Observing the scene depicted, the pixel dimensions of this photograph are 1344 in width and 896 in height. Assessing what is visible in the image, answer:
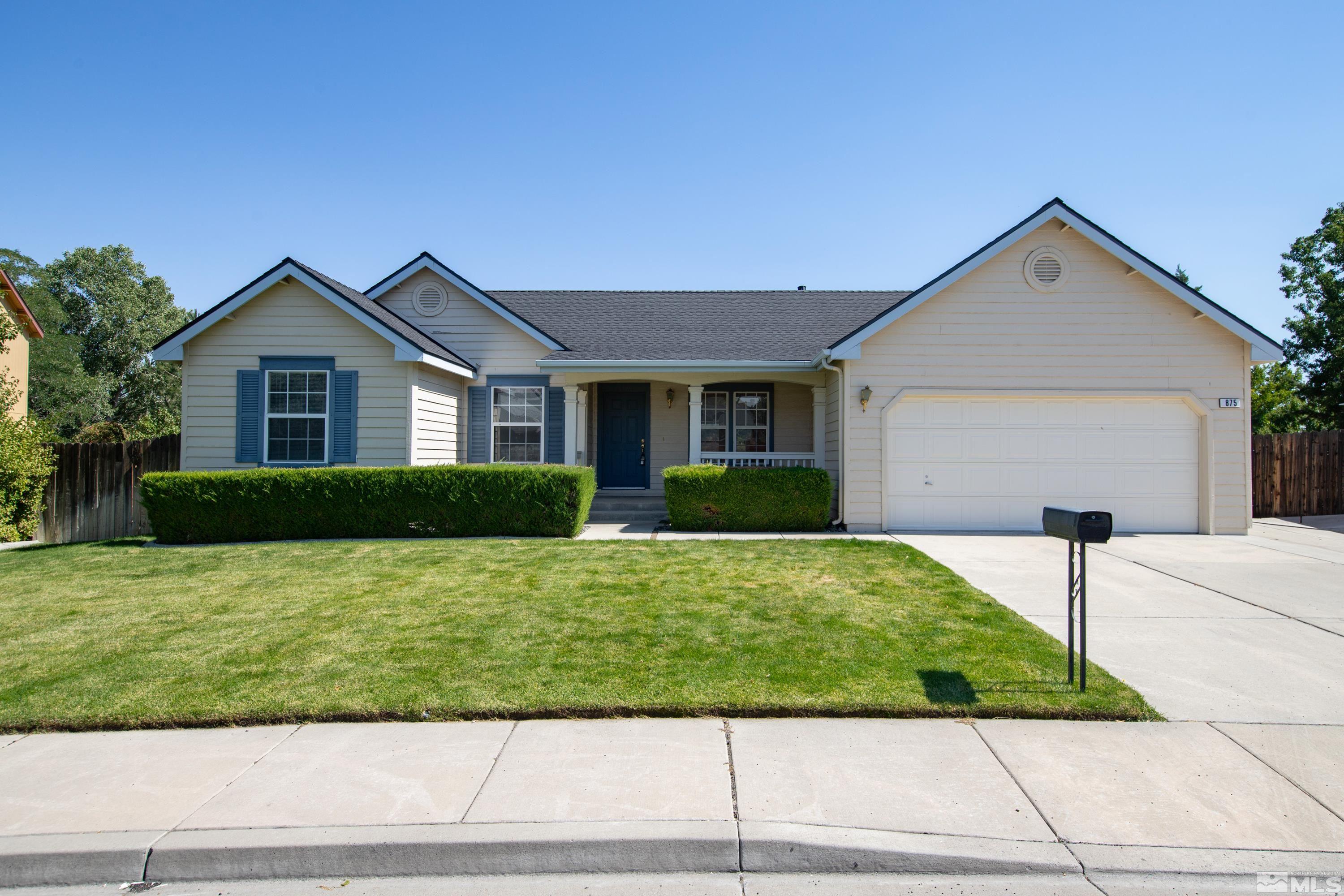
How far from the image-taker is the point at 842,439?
12.5 metres

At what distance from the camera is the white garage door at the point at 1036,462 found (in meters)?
12.2

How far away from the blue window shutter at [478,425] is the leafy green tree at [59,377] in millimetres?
27197

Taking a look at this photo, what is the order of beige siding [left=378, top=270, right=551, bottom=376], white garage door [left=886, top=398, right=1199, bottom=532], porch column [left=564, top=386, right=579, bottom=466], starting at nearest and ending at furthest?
white garage door [left=886, top=398, right=1199, bottom=532] < porch column [left=564, top=386, right=579, bottom=466] < beige siding [left=378, top=270, right=551, bottom=376]

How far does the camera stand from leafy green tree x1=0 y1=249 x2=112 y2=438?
106 feet

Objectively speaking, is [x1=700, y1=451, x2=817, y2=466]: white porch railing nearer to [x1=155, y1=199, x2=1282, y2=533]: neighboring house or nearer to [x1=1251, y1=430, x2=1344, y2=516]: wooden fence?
[x1=155, y1=199, x2=1282, y2=533]: neighboring house

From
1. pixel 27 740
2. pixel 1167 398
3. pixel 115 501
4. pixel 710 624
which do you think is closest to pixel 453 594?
pixel 710 624

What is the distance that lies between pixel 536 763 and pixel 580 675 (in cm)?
114

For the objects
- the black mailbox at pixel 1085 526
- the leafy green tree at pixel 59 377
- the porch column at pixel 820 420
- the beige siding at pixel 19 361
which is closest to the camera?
the black mailbox at pixel 1085 526

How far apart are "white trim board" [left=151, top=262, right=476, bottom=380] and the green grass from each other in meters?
4.50

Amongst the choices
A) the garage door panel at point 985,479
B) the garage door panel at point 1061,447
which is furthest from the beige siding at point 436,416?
the garage door panel at point 1061,447

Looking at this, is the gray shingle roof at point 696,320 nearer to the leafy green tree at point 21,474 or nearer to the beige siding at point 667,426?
the beige siding at point 667,426

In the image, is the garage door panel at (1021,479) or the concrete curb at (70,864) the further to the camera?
the garage door panel at (1021,479)

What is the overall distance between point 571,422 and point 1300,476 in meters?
15.3

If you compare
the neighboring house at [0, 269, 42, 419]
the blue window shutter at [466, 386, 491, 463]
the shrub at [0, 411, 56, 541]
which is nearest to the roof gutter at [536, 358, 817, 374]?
the blue window shutter at [466, 386, 491, 463]
